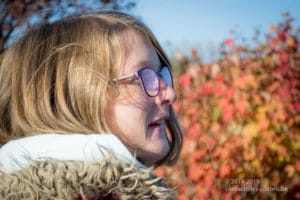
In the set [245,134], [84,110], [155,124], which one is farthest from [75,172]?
[245,134]

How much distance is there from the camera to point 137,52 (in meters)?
1.44

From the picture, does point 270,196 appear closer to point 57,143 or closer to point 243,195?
point 243,195

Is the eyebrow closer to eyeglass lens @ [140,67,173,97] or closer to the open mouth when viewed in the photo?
eyeglass lens @ [140,67,173,97]

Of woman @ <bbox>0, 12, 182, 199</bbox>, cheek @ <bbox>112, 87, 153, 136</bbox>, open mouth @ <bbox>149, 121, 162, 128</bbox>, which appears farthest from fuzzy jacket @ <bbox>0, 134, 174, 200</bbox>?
open mouth @ <bbox>149, 121, 162, 128</bbox>

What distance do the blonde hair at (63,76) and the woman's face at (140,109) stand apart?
4 cm

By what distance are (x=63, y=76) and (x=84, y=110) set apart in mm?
130

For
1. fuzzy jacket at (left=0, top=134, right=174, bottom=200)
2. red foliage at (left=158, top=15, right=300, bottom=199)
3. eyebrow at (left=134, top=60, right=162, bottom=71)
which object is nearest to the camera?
fuzzy jacket at (left=0, top=134, right=174, bottom=200)

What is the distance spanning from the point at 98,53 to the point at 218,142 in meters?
2.07

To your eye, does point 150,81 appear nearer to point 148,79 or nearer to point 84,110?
point 148,79

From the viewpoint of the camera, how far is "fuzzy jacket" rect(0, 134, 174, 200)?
3.55ft

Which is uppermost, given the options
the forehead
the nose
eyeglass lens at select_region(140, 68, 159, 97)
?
the forehead

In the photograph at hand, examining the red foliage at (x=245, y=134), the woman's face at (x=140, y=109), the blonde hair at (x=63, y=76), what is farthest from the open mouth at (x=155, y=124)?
the red foliage at (x=245, y=134)

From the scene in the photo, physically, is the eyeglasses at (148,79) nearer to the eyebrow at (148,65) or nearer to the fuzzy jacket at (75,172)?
the eyebrow at (148,65)

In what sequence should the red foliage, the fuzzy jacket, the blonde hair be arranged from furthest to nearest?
the red foliage → the blonde hair → the fuzzy jacket
